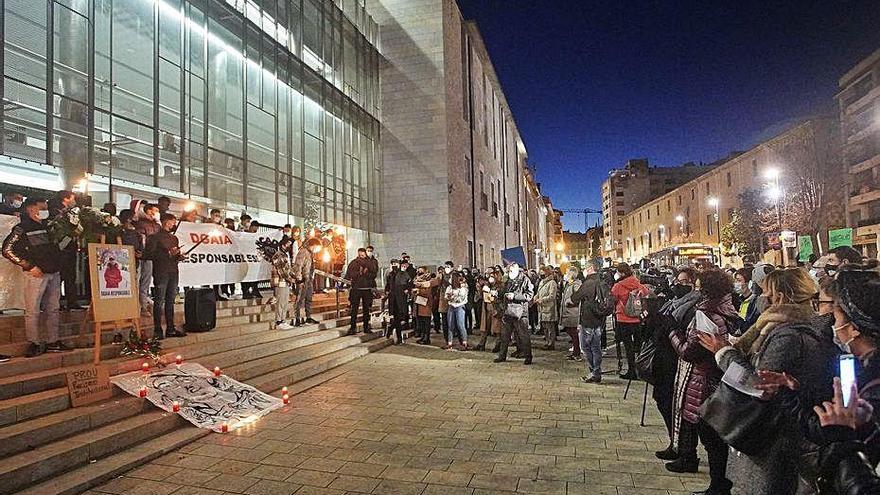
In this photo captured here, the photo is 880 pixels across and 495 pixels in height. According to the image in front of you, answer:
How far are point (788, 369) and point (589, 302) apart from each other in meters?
5.99

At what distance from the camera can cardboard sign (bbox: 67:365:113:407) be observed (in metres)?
5.43

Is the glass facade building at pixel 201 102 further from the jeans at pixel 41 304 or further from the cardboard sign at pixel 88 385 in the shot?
the cardboard sign at pixel 88 385

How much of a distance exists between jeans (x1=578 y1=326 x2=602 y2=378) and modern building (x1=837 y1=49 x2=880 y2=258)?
1596 inches

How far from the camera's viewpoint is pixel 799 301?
329 cm

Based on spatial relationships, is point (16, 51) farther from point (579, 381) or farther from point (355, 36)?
point (355, 36)

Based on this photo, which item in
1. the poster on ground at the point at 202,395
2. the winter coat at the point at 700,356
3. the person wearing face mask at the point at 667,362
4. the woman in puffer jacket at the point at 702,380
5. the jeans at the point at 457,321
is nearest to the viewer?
the woman in puffer jacket at the point at 702,380

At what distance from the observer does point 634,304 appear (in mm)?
8508

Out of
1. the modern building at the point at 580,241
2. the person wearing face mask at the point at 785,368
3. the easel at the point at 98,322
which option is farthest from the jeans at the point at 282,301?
the modern building at the point at 580,241

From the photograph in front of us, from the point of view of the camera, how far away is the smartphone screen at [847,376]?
2.12 metres

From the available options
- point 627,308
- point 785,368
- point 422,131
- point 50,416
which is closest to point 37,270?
point 50,416

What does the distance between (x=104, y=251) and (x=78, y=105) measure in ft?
18.9

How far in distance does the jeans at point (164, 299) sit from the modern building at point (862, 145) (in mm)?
46185

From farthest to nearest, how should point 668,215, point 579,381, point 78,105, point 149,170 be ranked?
point 668,215 → point 149,170 → point 78,105 → point 579,381

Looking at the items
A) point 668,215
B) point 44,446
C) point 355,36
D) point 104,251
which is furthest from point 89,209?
point 668,215
